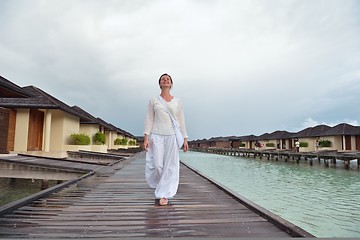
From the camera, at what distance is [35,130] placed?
14102 millimetres

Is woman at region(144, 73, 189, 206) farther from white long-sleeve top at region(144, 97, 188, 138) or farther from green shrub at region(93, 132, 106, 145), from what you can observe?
green shrub at region(93, 132, 106, 145)

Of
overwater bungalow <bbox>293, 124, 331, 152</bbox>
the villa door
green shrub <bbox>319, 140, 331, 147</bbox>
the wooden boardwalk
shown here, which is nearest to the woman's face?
the wooden boardwalk

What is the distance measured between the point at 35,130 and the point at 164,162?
12730mm

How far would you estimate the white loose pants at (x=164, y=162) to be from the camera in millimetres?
3691

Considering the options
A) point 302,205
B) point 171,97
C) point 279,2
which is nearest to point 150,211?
point 171,97

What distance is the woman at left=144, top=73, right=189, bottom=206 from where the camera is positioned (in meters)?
3.70

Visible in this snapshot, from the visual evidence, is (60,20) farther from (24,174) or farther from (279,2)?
(279,2)

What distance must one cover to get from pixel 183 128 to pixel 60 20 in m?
14.0

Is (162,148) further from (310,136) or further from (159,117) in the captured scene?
(310,136)

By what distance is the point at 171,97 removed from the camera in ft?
13.0

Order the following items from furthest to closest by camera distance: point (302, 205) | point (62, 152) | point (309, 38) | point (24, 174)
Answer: point (309, 38) → point (62, 152) → point (24, 174) → point (302, 205)

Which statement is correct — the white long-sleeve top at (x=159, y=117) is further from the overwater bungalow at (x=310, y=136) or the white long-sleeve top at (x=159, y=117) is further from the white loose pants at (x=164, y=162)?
the overwater bungalow at (x=310, y=136)

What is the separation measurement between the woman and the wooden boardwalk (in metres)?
0.26

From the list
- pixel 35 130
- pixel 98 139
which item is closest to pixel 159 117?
pixel 35 130
